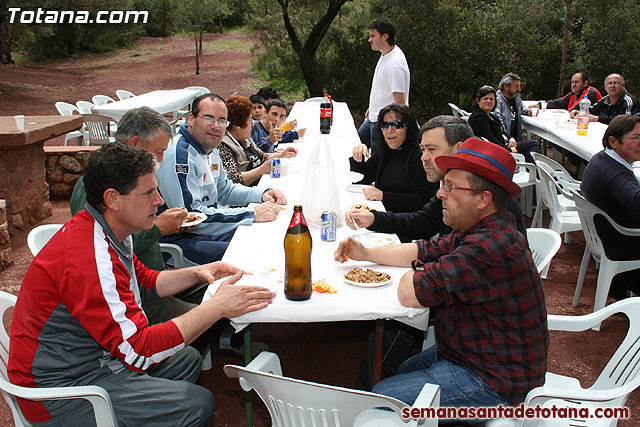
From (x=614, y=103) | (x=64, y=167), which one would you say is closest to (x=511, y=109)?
(x=614, y=103)

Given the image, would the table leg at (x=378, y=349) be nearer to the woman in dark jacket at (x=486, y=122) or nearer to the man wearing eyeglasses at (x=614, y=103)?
the woman in dark jacket at (x=486, y=122)

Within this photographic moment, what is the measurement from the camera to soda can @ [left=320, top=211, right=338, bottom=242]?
→ 2855 mm

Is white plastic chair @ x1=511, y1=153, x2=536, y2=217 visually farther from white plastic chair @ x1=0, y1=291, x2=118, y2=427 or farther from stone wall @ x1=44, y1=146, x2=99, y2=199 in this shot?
stone wall @ x1=44, y1=146, x2=99, y2=199

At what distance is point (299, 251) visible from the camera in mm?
2273

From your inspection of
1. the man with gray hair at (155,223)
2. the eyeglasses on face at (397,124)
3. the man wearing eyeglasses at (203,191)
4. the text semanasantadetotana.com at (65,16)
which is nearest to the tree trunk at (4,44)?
the text semanasantadetotana.com at (65,16)

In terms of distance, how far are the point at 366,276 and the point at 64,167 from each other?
5740 millimetres

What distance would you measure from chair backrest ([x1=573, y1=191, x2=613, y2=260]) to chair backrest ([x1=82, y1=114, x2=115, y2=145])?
634 cm

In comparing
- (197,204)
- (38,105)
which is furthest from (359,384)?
(38,105)

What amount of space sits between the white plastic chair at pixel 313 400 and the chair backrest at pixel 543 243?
1.42 meters

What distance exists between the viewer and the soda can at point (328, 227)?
286 cm

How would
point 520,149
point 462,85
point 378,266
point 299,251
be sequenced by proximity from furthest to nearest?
1. point 462,85
2. point 520,149
3. point 378,266
4. point 299,251

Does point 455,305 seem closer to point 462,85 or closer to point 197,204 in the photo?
point 197,204

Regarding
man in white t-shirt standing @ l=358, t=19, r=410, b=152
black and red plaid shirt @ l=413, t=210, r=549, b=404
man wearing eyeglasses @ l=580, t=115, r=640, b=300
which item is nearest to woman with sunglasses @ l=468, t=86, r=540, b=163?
man in white t-shirt standing @ l=358, t=19, r=410, b=152

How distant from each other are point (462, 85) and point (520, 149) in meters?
6.64
